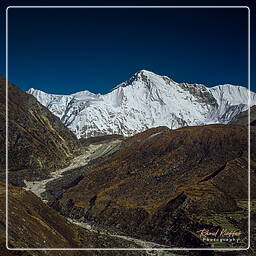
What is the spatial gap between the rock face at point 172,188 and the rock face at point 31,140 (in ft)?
35.1

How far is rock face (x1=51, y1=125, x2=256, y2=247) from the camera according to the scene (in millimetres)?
29391

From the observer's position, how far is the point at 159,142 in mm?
51875

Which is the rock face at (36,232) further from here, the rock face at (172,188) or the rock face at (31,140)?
the rock face at (31,140)

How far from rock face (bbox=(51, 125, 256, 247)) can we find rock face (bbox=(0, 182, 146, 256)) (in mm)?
5097

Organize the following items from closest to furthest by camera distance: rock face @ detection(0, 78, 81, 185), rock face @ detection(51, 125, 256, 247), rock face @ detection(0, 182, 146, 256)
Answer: rock face @ detection(0, 182, 146, 256) → rock face @ detection(51, 125, 256, 247) → rock face @ detection(0, 78, 81, 185)

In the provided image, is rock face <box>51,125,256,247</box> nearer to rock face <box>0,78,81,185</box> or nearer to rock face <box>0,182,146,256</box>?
rock face <box>0,182,146,256</box>

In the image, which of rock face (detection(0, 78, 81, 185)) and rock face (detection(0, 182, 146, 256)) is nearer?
rock face (detection(0, 182, 146, 256))

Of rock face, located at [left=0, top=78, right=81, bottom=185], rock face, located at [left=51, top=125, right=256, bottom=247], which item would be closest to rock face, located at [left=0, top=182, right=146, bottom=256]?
rock face, located at [left=51, top=125, right=256, bottom=247]

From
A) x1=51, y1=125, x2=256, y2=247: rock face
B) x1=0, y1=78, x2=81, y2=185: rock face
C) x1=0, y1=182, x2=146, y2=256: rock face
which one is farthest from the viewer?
x1=0, y1=78, x2=81, y2=185: rock face

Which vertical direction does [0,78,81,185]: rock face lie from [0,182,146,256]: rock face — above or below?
above

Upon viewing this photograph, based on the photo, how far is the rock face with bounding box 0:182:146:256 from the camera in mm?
15223

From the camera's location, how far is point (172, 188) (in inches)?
1517

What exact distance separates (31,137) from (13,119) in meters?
5.15

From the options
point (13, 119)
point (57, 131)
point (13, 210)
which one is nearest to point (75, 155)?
point (57, 131)
